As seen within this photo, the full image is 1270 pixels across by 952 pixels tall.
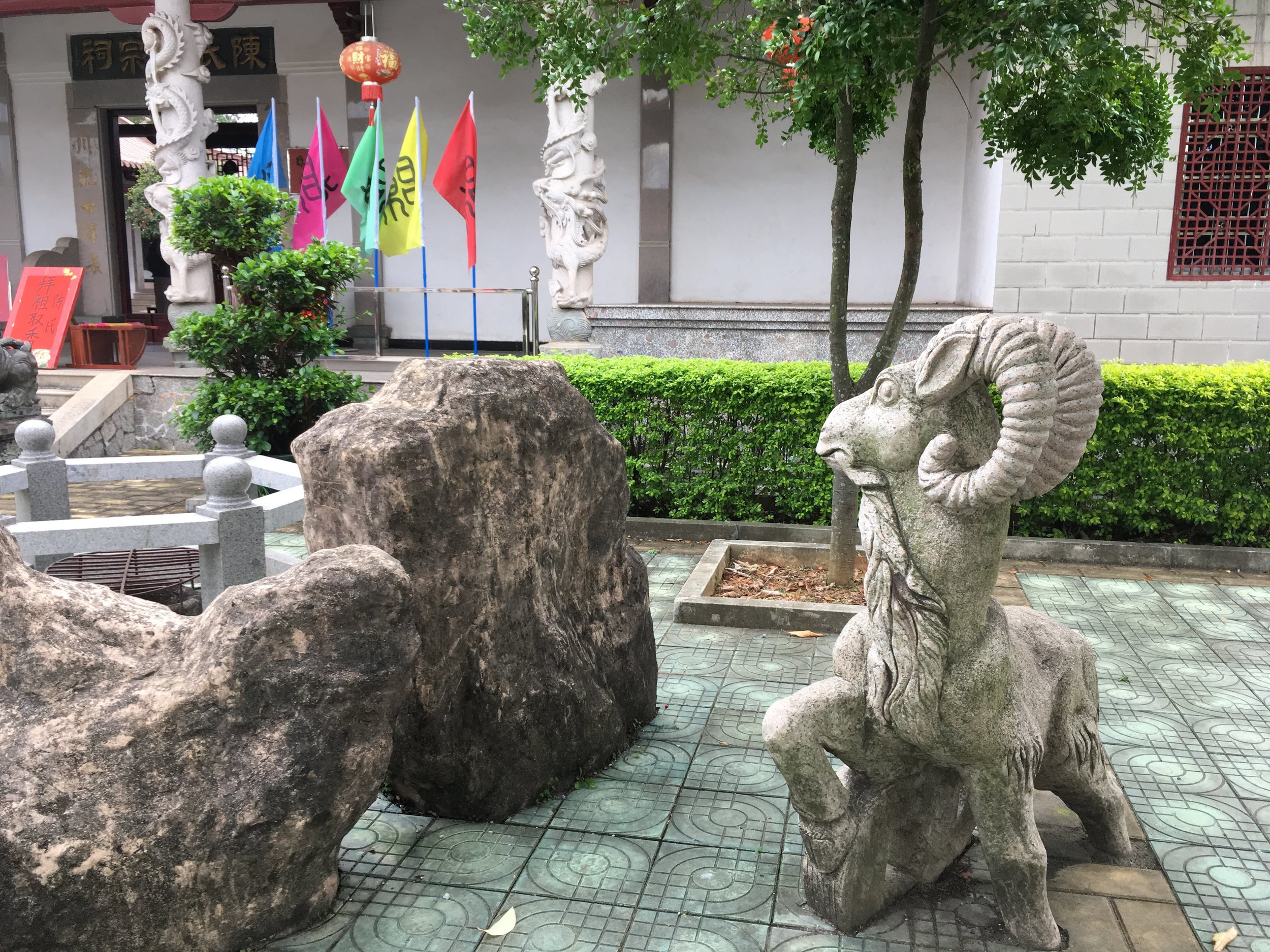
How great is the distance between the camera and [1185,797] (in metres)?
3.47

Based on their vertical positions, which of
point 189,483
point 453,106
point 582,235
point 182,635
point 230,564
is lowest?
point 189,483

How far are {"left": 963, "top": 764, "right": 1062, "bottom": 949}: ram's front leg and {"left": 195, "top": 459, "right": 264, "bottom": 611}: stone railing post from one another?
323cm

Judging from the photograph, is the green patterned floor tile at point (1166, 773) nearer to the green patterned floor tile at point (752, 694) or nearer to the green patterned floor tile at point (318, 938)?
the green patterned floor tile at point (752, 694)

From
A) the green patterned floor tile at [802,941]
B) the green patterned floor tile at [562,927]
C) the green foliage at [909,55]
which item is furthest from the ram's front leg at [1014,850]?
the green foliage at [909,55]

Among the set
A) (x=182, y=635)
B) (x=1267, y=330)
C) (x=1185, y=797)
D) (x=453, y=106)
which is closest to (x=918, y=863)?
(x=1185, y=797)

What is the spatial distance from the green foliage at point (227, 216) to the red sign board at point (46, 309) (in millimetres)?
4462

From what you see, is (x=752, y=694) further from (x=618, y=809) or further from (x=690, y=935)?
(x=690, y=935)

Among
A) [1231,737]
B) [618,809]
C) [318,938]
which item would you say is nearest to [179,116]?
[618,809]

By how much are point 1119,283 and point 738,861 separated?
8.83 m

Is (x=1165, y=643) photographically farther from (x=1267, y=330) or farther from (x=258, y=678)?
(x=1267, y=330)

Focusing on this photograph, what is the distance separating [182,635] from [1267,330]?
10.6 meters

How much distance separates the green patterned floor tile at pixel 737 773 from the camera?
139 inches

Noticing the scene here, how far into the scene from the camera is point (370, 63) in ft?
34.2

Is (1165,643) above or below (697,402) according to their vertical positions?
below
